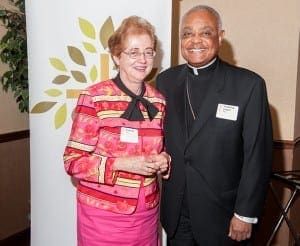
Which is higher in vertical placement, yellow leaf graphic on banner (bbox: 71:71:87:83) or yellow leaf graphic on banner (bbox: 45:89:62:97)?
yellow leaf graphic on banner (bbox: 71:71:87:83)

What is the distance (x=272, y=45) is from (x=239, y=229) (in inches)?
57.8

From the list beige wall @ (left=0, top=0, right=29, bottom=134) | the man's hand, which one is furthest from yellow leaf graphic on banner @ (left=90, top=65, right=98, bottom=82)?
beige wall @ (left=0, top=0, right=29, bottom=134)

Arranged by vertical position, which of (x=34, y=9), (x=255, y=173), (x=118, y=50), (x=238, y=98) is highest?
(x=34, y=9)

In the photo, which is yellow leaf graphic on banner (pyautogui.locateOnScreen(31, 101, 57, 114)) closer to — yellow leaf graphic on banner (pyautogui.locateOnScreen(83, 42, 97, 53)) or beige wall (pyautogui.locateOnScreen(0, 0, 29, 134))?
yellow leaf graphic on banner (pyautogui.locateOnScreen(83, 42, 97, 53))

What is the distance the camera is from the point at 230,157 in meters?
1.69

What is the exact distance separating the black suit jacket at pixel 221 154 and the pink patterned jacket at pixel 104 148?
194 mm

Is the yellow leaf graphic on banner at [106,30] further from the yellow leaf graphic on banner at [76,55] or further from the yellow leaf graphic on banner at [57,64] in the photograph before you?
the yellow leaf graphic on banner at [57,64]

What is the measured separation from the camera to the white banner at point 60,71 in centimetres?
206

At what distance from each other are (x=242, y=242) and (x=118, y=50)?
1.10m

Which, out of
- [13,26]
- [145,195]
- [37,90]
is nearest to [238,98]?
[145,195]

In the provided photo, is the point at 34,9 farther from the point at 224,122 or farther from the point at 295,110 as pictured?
the point at 295,110

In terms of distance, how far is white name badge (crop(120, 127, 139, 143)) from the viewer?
5.21 ft

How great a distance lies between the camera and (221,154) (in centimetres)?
168

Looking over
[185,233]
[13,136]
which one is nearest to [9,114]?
[13,136]
